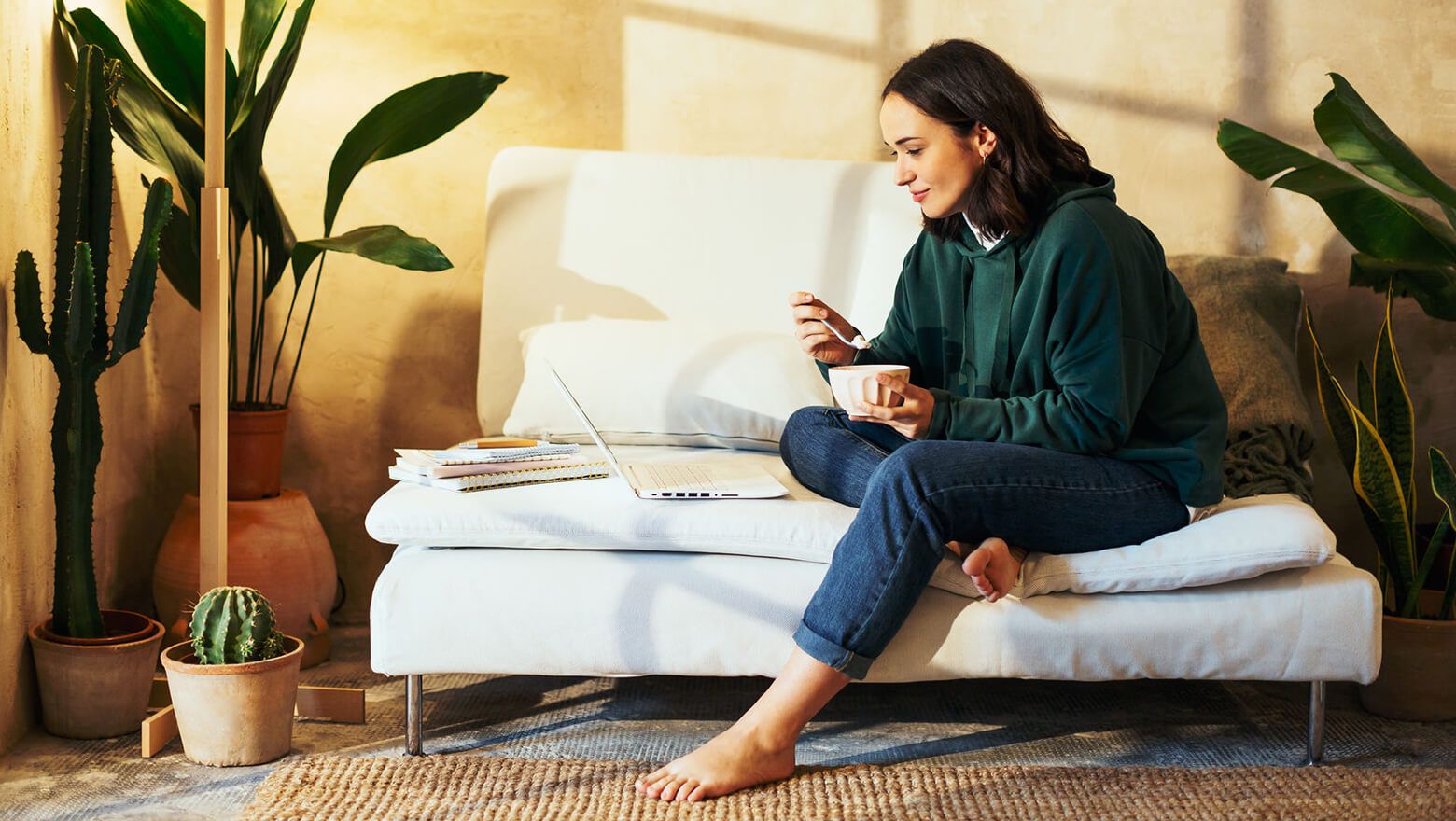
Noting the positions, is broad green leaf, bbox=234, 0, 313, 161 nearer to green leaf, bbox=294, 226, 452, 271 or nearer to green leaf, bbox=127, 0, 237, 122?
green leaf, bbox=127, 0, 237, 122

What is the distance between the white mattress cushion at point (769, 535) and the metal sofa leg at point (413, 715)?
0.66 ft

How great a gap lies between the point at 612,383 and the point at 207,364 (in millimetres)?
677

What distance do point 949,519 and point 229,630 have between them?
101cm

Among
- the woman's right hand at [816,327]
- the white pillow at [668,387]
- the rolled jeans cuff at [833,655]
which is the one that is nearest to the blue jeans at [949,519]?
the rolled jeans cuff at [833,655]

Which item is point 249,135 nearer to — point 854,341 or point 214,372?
point 214,372

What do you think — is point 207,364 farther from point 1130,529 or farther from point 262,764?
point 1130,529

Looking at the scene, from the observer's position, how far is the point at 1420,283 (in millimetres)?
2309

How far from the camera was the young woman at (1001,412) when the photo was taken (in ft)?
5.20

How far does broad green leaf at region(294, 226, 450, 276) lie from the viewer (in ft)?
7.07

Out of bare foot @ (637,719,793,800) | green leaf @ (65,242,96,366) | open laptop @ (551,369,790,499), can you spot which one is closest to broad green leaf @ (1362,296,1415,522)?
open laptop @ (551,369,790,499)

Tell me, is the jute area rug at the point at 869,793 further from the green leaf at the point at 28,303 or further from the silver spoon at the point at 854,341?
the green leaf at the point at 28,303

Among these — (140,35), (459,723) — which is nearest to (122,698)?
(459,723)

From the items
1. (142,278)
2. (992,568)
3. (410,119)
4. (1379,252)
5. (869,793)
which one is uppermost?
(410,119)

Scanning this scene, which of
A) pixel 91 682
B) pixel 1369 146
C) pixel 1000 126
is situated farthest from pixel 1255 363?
pixel 91 682
